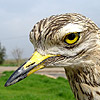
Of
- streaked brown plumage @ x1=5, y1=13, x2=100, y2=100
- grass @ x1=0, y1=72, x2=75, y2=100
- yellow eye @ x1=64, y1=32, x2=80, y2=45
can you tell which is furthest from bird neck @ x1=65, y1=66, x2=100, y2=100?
grass @ x1=0, y1=72, x2=75, y2=100

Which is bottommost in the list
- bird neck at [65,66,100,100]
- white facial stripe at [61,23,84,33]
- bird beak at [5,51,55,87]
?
bird neck at [65,66,100,100]

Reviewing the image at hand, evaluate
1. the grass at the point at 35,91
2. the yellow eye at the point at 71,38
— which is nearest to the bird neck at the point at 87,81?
the yellow eye at the point at 71,38

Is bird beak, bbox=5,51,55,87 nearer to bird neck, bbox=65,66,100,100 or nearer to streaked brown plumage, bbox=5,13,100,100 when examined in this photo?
streaked brown plumage, bbox=5,13,100,100

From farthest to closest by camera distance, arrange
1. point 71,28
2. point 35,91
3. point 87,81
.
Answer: point 35,91
point 87,81
point 71,28

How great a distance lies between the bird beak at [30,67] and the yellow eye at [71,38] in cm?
22

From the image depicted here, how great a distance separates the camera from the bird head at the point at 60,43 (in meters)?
1.62

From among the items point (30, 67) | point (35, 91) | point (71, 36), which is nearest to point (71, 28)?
point (71, 36)

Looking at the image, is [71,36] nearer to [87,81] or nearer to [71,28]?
[71,28]

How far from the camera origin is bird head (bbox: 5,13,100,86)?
63.8 inches

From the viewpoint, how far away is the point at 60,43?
1.63m

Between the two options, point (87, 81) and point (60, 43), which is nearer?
point (60, 43)

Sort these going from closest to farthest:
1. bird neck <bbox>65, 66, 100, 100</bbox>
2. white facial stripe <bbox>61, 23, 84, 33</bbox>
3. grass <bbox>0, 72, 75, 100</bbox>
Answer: white facial stripe <bbox>61, 23, 84, 33</bbox> → bird neck <bbox>65, 66, 100, 100</bbox> → grass <bbox>0, 72, 75, 100</bbox>

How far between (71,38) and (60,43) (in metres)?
0.10

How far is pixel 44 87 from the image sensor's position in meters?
9.09
